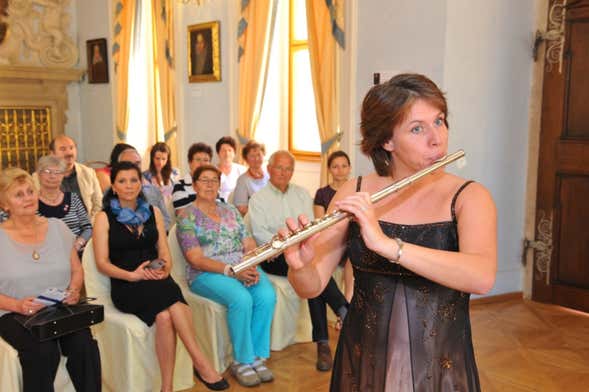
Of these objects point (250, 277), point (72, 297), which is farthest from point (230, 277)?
point (72, 297)

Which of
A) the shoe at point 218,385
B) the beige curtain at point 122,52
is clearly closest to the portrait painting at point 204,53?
the beige curtain at point 122,52

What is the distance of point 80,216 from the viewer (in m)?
3.98

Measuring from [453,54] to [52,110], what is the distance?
670 centimetres

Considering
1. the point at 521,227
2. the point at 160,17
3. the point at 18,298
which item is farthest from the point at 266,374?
the point at 160,17

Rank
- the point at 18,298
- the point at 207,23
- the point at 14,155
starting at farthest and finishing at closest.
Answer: the point at 14,155 < the point at 207,23 < the point at 18,298

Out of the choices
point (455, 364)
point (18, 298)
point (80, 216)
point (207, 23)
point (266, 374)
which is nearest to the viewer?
point (455, 364)

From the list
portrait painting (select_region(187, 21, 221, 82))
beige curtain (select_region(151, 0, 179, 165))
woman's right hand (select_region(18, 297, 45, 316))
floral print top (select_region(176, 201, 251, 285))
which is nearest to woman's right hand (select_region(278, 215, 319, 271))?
woman's right hand (select_region(18, 297, 45, 316))

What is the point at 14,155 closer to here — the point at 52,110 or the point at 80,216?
the point at 52,110

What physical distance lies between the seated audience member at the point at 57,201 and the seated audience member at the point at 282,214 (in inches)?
43.1

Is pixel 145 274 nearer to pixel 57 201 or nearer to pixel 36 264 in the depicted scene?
pixel 36 264

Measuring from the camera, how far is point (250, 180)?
5242mm

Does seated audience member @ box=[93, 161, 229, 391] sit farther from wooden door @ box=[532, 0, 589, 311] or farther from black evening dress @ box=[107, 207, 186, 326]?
wooden door @ box=[532, 0, 589, 311]

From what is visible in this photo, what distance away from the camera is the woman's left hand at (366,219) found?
4.28ft

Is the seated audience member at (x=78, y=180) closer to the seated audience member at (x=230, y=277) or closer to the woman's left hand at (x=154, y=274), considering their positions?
the seated audience member at (x=230, y=277)
